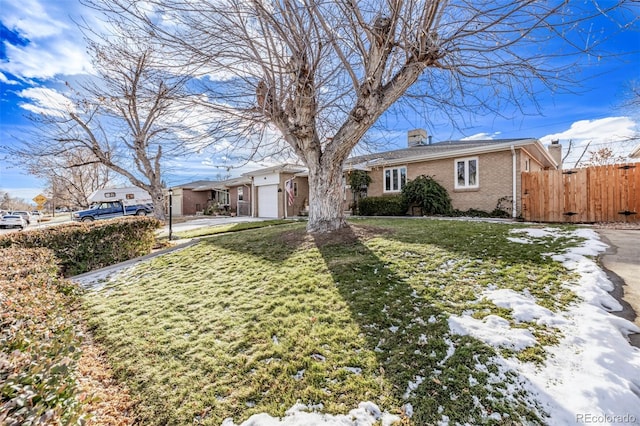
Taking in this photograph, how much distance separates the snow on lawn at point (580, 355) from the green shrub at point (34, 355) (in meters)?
3.12

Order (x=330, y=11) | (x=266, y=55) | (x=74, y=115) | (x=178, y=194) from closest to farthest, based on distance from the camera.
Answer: (x=330, y=11), (x=266, y=55), (x=74, y=115), (x=178, y=194)

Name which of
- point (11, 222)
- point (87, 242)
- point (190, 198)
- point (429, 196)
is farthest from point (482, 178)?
point (11, 222)

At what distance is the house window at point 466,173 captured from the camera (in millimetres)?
12539

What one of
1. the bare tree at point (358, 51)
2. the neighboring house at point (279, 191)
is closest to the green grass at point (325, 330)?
the bare tree at point (358, 51)

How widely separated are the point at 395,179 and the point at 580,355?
43.5 ft

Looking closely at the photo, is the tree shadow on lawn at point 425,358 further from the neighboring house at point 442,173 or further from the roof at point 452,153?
the roof at point 452,153

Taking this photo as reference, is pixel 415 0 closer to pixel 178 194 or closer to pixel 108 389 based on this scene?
pixel 108 389

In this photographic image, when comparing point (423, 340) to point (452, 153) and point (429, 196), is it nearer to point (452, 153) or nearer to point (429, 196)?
point (429, 196)

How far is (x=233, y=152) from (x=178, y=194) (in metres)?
27.0

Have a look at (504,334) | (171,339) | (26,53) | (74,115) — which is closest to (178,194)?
(74,115)

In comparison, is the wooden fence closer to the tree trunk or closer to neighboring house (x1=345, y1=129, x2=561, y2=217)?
neighboring house (x1=345, y1=129, x2=561, y2=217)

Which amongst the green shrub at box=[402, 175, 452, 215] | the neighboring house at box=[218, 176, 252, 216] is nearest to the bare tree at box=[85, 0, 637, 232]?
the green shrub at box=[402, 175, 452, 215]

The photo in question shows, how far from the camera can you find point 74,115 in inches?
556

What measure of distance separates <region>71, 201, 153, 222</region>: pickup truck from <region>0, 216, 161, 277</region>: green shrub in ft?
56.4
